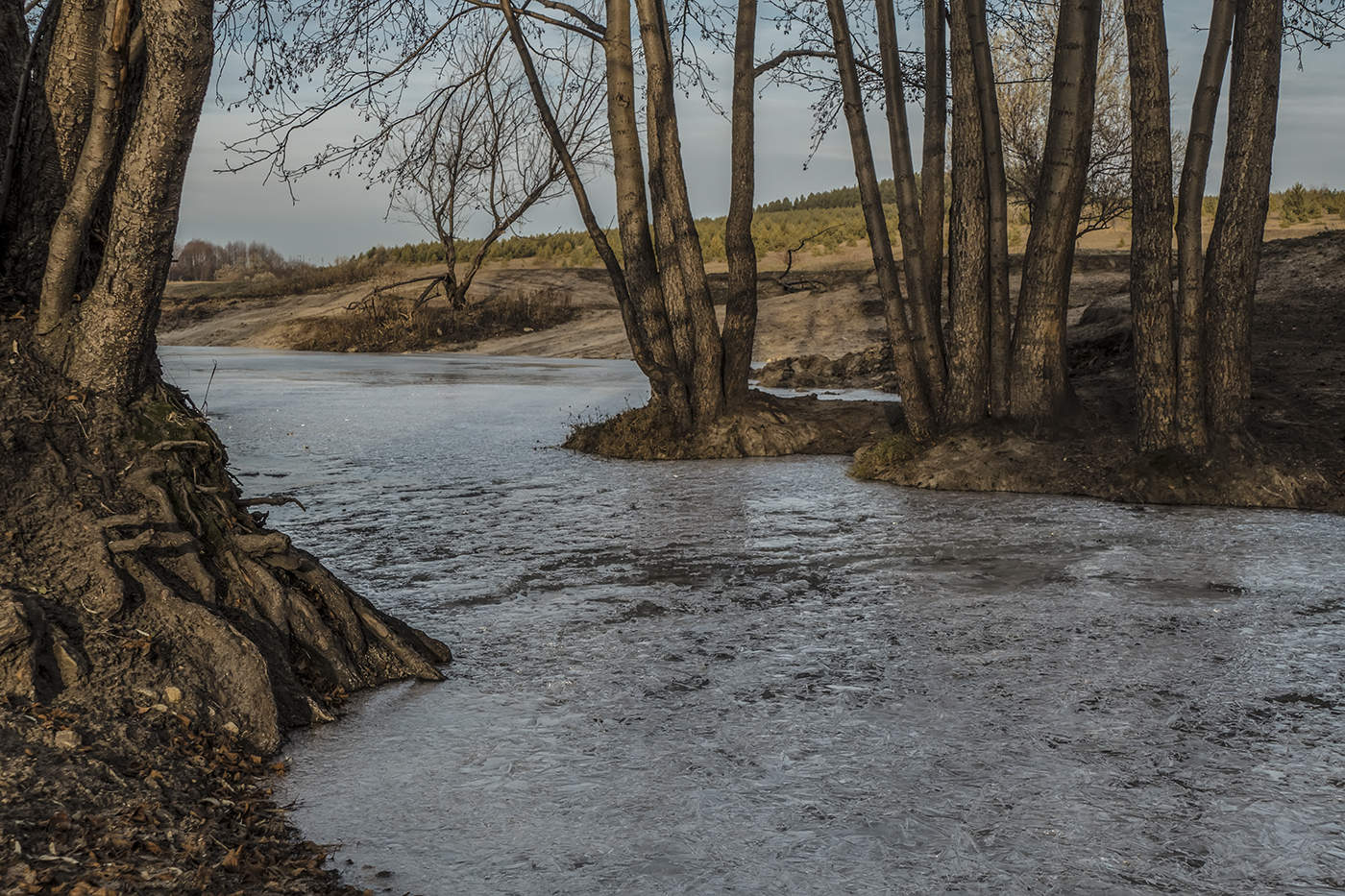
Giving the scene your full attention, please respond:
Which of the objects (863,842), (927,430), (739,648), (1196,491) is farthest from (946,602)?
(927,430)

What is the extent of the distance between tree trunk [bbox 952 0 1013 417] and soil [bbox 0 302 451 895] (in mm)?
5833

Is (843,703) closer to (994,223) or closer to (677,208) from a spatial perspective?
(994,223)

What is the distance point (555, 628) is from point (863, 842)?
92.3 inches

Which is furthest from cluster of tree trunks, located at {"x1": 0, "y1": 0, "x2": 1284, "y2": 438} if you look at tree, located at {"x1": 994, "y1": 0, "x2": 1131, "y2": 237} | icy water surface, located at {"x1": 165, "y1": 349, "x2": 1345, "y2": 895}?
tree, located at {"x1": 994, "y1": 0, "x2": 1131, "y2": 237}

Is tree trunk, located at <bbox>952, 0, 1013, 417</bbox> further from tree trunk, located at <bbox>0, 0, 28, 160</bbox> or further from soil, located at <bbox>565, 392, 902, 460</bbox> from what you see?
tree trunk, located at <bbox>0, 0, 28, 160</bbox>

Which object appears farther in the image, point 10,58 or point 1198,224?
point 1198,224

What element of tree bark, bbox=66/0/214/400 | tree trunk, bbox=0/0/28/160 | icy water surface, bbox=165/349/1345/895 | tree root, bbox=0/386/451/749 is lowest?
icy water surface, bbox=165/349/1345/895

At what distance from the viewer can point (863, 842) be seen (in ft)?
10.1

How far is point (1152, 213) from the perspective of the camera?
8.12 m

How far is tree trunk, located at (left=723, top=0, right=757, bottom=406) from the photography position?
10953mm

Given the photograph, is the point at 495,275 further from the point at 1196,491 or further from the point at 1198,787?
the point at 1198,787

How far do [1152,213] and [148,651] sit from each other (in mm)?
6866

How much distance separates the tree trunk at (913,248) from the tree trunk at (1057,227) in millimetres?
671

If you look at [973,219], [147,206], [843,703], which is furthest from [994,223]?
[147,206]
